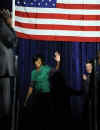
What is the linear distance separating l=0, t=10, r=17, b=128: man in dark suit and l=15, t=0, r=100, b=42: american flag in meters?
2.16

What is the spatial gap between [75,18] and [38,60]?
1.19 meters

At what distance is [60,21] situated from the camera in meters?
4.75

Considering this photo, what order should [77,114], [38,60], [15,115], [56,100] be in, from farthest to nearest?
[77,114] < [56,100] < [38,60] < [15,115]

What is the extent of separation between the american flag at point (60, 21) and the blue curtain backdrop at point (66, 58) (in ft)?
2.85

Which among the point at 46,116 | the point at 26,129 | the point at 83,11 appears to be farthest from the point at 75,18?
the point at 26,129

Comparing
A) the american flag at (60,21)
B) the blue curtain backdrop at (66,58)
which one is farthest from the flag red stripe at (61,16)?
the blue curtain backdrop at (66,58)

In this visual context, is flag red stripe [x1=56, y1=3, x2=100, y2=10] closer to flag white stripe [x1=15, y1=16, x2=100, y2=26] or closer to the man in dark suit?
flag white stripe [x1=15, y1=16, x2=100, y2=26]

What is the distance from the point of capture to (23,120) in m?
4.78

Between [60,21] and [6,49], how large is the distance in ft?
7.97

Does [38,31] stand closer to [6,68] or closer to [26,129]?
[26,129]

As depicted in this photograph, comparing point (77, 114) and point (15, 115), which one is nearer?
point (15, 115)

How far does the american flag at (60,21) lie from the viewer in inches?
184

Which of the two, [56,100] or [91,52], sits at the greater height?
[91,52]

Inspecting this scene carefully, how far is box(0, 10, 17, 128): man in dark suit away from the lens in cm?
244
